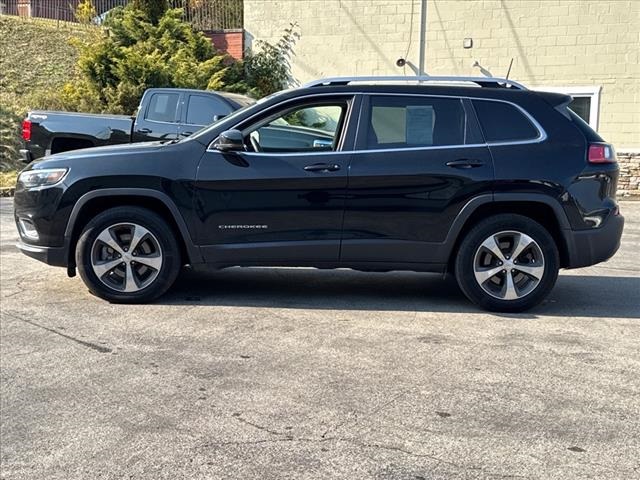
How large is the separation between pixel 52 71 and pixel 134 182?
20.4m

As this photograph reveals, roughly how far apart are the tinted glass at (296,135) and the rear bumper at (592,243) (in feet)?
7.08

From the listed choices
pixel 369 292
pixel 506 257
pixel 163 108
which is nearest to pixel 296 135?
pixel 369 292

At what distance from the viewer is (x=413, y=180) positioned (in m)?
5.51

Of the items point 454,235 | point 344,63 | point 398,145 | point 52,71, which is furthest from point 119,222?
point 52,71

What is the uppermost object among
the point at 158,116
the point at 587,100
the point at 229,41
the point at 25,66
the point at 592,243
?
the point at 229,41

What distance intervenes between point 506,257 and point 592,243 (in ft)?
2.37

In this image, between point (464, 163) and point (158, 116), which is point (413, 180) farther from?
point (158, 116)

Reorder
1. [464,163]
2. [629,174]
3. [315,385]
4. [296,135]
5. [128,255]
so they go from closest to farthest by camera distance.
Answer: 1. [315,385]
2. [464,163]
3. [128,255]
4. [296,135]
5. [629,174]

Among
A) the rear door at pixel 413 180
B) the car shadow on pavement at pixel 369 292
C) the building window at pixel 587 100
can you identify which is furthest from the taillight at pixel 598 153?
the building window at pixel 587 100

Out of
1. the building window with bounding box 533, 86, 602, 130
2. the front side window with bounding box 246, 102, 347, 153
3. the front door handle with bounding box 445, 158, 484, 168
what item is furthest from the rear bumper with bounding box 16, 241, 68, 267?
the building window with bounding box 533, 86, 602, 130

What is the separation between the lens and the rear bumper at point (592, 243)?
218 inches

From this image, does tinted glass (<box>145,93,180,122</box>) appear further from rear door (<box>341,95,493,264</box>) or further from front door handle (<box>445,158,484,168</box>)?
front door handle (<box>445,158,484,168</box>)

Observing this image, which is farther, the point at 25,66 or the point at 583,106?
the point at 25,66

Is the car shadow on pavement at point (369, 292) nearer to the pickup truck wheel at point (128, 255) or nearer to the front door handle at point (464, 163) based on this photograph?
the pickup truck wheel at point (128, 255)
